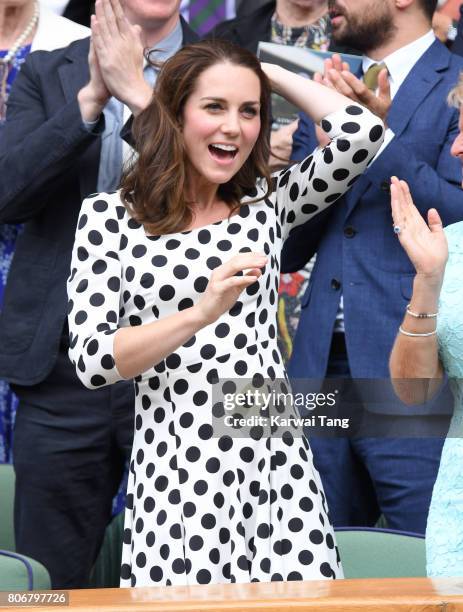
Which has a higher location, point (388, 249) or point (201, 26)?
point (201, 26)

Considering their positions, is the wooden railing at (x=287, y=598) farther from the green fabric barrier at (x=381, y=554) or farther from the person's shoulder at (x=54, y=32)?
the person's shoulder at (x=54, y=32)

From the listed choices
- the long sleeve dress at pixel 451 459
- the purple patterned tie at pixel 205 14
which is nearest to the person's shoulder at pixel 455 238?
the long sleeve dress at pixel 451 459

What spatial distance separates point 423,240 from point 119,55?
1.10 metres

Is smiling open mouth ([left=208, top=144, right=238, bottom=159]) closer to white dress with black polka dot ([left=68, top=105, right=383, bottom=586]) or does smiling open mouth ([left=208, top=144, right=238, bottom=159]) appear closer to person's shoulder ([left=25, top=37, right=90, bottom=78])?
white dress with black polka dot ([left=68, top=105, right=383, bottom=586])

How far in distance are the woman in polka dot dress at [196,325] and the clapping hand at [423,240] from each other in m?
0.32

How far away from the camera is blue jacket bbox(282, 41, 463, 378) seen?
339 cm

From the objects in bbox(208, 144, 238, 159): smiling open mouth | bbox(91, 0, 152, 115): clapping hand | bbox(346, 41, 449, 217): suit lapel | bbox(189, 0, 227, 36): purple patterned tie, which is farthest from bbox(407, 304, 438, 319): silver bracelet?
bbox(189, 0, 227, 36): purple patterned tie

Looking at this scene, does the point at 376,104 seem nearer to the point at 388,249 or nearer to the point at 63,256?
the point at 388,249

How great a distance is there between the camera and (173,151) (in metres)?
2.98

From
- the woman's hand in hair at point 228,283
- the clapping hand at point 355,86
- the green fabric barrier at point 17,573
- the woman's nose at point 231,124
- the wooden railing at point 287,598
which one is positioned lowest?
the wooden railing at point 287,598

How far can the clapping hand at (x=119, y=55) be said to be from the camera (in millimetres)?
3312

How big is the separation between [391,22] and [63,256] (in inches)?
43.5

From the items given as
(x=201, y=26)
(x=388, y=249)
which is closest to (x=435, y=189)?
(x=388, y=249)

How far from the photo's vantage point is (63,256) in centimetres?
362
